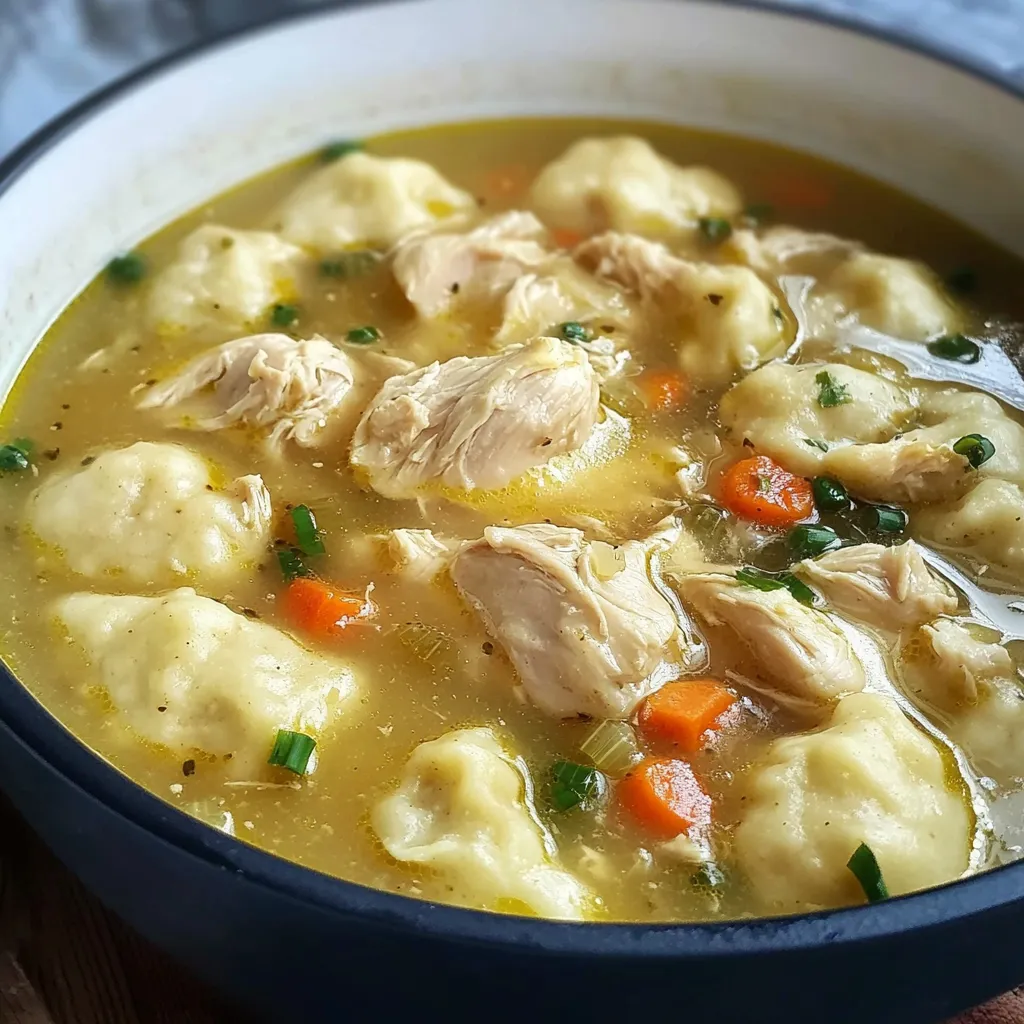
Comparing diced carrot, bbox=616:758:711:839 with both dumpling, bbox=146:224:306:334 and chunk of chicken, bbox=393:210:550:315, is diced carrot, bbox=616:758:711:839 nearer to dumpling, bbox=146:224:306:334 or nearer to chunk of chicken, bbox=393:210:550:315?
chunk of chicken, bbox=393:210:550:315

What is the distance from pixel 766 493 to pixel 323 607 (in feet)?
2.91

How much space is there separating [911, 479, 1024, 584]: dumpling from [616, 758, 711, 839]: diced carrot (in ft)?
2.48

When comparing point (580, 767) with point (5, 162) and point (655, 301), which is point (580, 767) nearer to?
point (655, 301)

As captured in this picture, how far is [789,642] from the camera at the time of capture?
209 centimetres

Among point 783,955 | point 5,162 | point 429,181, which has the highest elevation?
point 5,162

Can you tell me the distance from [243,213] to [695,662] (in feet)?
5.91

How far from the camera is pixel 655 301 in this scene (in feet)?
9.37

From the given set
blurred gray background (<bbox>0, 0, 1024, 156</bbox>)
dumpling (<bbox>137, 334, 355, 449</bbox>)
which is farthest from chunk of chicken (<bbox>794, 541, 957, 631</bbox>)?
blurred gray background (<bbox>0, 0, 1024, 156</bbox>)

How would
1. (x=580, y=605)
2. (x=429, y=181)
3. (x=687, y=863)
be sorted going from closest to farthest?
1. (x=687, y=863)
2. (x=580, y=605)
3. (x=429, y=181)

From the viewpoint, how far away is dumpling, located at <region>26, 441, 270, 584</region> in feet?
7.41

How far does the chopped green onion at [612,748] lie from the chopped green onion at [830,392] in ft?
2.88

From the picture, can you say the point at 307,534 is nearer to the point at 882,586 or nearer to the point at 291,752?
the point at 291,752

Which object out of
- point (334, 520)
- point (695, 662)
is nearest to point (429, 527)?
point (334, 520)

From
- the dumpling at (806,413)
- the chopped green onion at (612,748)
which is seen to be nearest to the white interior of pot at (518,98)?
the dumpling at (806,413)
